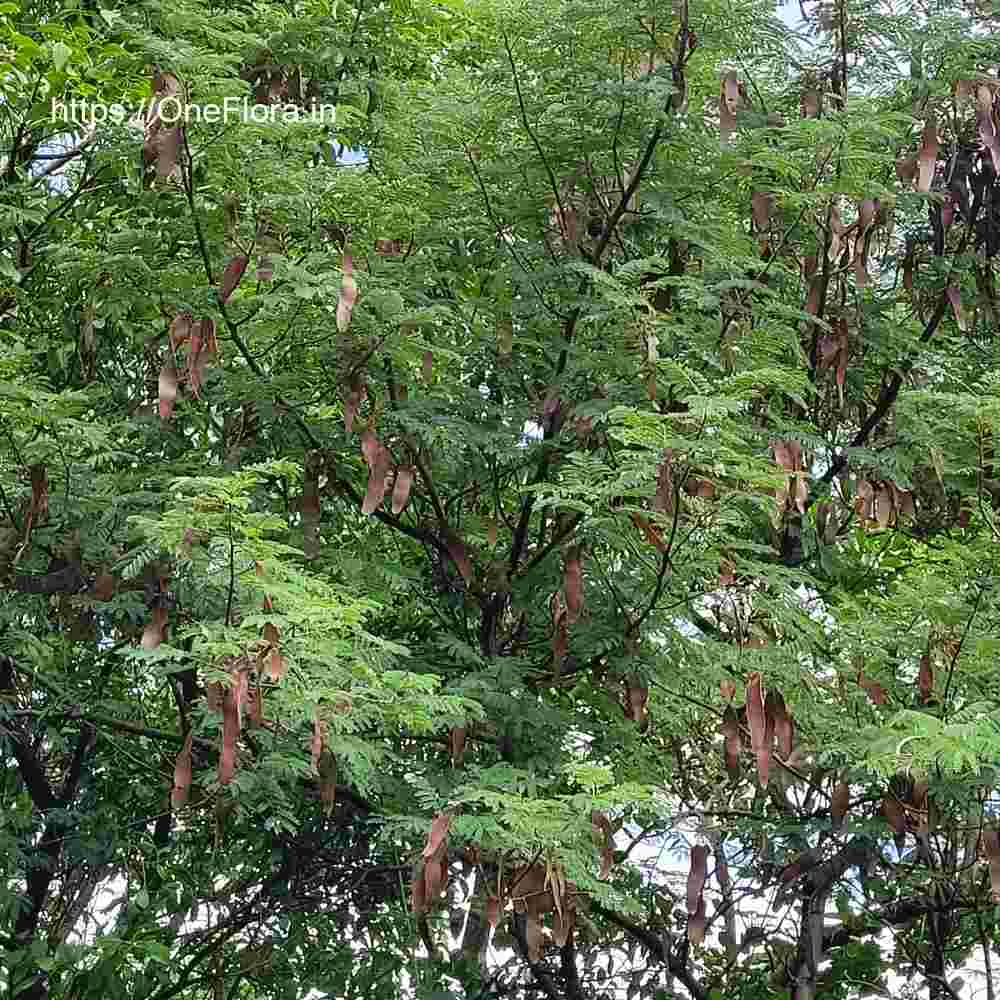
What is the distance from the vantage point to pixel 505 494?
6699mm

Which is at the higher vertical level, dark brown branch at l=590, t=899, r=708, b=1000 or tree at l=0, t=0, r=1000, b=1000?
tree at l=0, t=0, r=1000, b=1000

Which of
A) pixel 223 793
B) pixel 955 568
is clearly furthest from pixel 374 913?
pixel 955 568

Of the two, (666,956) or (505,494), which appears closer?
(666,956)

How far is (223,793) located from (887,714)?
2.39m

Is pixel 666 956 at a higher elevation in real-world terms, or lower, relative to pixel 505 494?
lower

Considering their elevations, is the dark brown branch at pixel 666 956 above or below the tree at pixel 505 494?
below

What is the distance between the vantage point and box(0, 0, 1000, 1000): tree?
507 cm

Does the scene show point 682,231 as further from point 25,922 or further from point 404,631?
point 25,922

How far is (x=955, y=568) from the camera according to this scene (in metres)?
5.68

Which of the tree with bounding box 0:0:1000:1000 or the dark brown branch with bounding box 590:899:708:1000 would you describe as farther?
the dark brown branch with bounding box 590:899:708:1000

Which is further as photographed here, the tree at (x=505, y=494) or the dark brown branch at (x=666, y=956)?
the dark brown branch at (x=666, y=956)

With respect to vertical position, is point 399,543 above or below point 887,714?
above

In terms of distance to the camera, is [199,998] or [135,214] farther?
[199,998]

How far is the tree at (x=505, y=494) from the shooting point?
16.6ft
